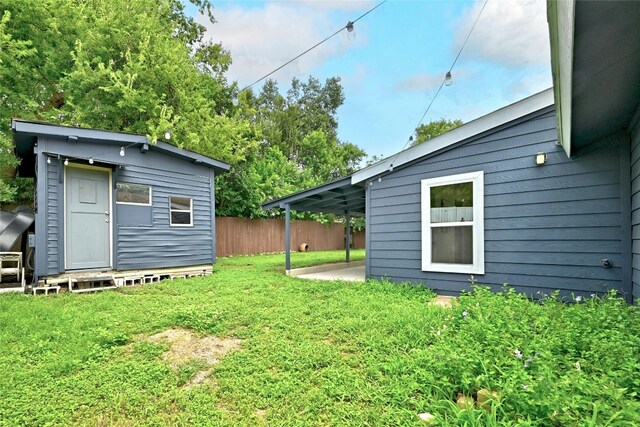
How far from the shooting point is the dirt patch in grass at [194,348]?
8.13 ft

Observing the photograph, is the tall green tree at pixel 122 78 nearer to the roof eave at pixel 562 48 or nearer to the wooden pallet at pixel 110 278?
the wooden pallet at pixel 110 278

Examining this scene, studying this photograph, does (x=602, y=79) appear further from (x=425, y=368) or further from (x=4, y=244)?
(x=4, y=244)

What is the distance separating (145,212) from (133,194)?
447mm

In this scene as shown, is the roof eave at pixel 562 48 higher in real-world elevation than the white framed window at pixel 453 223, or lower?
higher

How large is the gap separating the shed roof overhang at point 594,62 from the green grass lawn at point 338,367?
1764 mm

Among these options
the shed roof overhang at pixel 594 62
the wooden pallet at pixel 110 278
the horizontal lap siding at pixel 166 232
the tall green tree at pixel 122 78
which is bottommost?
the wooden pallet at pixel 110 278

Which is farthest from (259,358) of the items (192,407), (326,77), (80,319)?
(326,77)

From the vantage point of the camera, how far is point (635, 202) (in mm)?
3127

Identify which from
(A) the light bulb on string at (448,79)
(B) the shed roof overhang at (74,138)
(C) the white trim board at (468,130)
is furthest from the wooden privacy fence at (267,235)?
(A) the light bulb on string at (448,79)

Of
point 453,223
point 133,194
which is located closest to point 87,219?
point 133,194

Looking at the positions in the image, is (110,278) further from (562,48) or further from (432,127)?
(432,127)

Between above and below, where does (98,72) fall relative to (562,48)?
above

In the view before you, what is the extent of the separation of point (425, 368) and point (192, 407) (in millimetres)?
1641

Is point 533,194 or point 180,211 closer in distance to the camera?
point 533,194
